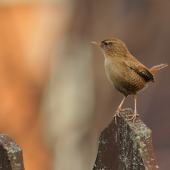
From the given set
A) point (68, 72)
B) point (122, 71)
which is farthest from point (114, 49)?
point (68, 72)

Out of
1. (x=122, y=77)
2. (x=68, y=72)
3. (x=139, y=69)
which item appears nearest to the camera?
(x=122, y=77)

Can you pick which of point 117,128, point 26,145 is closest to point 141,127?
point 117,128

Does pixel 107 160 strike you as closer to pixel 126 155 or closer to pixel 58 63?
pixel 126 155

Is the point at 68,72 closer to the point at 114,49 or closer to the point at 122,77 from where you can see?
the point at 114,49

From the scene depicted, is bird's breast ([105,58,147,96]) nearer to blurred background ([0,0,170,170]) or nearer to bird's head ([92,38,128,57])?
bird's head ([92,38,128,57])

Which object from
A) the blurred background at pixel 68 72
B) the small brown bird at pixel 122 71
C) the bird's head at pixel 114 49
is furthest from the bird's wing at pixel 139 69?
A: the blurred background at pixel 68 72

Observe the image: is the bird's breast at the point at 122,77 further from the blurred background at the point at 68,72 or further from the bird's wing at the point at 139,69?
the blurred background at the point at 68,72
